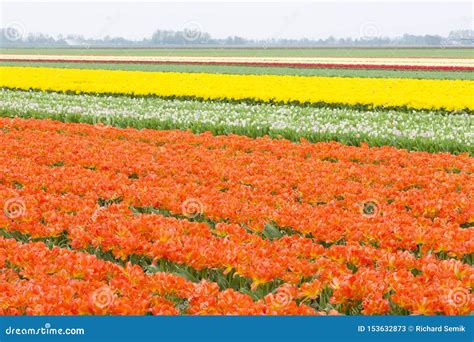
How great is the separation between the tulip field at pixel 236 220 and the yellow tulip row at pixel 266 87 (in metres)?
6.15

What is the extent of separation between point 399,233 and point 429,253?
19.1 inches

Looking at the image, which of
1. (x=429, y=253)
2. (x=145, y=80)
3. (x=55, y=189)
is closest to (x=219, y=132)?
(x=55, y=189)

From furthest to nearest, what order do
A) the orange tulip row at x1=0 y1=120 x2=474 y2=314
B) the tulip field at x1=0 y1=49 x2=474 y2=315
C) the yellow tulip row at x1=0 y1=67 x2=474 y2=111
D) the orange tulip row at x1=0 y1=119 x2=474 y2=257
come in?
the yellow tulip row at x1=0 y1=67 x2=474 y2=111
the orange tulip row at x1=0 y1=119 x2=474 y2=257
the orange tulip row at x1=0 y1=120 x2=474 y2=314
the tulip field at x1=0 y1=49 x2=474 y2=315

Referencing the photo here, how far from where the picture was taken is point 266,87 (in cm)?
2806

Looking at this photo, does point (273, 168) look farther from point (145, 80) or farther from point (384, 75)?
point (384, 75)

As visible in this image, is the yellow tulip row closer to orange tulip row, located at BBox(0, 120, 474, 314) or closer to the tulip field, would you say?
the tulip field

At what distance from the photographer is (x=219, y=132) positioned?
53.0ft

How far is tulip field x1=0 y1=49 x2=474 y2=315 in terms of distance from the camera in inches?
196

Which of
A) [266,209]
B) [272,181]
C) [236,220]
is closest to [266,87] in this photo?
[272,181]

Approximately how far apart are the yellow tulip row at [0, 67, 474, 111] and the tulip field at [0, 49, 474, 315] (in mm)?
6147

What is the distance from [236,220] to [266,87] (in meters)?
21.1

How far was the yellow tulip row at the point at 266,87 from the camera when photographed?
75.7 feet

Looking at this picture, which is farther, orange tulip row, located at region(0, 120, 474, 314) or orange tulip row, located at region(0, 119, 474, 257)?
orange tulip row, located at region(0, 119, 474, 257)

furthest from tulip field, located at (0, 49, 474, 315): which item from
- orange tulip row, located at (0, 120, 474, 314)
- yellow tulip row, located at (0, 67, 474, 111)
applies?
yellow tulip row, located at (0, 67, 474, 111)
